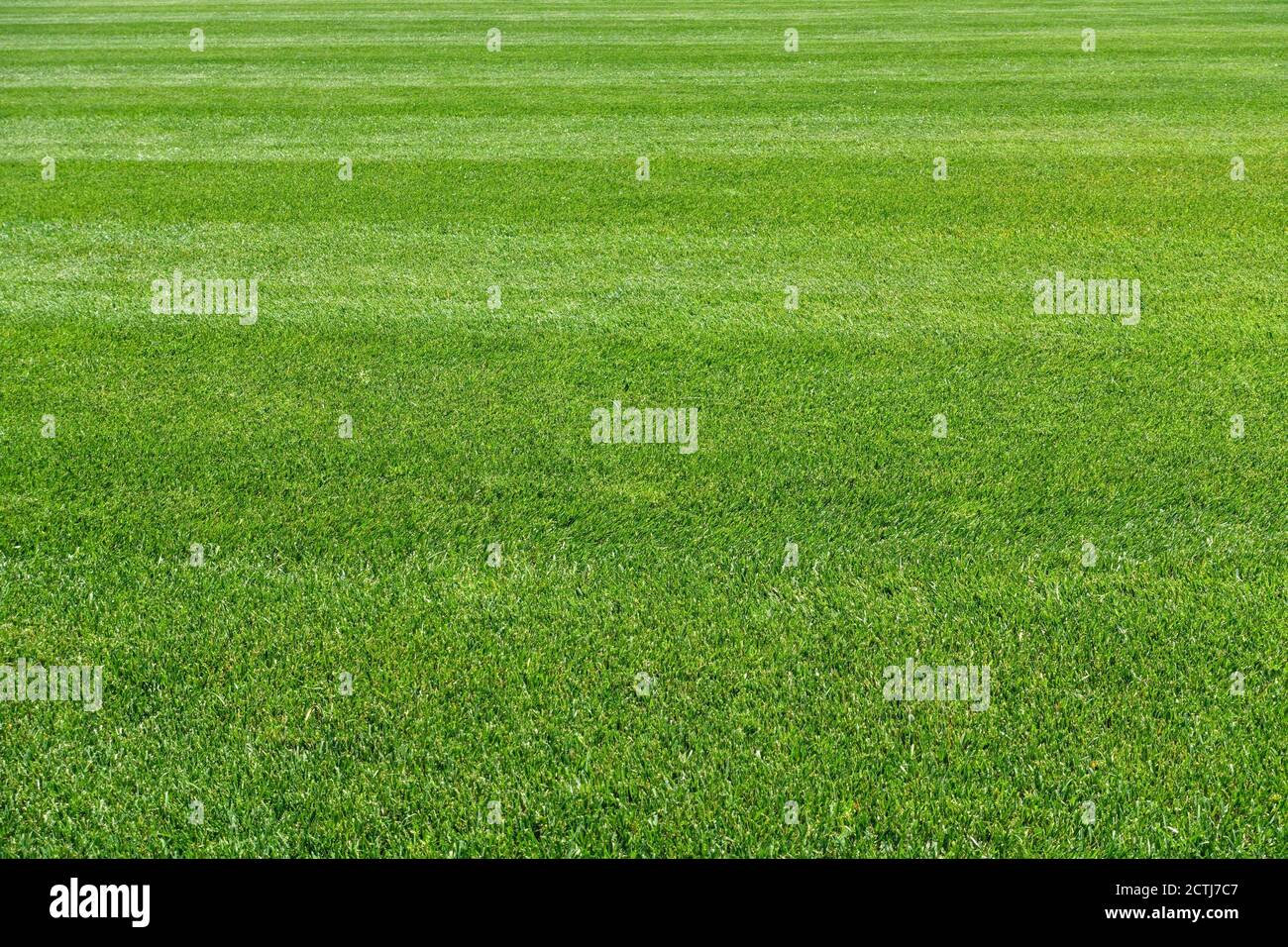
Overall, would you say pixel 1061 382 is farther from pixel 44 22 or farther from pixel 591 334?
pixel 44 22

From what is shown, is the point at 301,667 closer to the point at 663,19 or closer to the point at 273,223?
the point at 273,223

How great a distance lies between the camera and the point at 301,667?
423cm

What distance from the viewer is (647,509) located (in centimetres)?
533

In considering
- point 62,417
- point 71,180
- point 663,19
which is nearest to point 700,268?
point 62,417

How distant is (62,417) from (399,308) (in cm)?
238

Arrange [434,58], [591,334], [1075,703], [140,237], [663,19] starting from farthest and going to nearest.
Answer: [663,19] < [434,58] < [140,237] < [591,334] < [1075,703]

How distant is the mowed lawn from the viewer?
3.65 m

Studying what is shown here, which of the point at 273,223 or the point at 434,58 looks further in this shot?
the point at 434,58

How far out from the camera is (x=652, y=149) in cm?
1288

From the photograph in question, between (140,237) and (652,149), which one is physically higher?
(652,149)

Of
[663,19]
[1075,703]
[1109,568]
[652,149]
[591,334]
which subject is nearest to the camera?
[1075,703]

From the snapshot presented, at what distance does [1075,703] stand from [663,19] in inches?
856

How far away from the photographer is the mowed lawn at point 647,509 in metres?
3.65

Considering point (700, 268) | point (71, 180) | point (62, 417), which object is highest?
point (71, 180)
